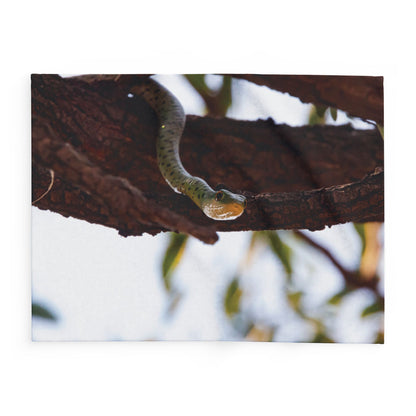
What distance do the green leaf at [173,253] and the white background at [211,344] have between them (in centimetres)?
24

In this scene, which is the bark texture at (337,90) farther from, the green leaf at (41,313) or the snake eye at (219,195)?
the green leaf at (41,313)

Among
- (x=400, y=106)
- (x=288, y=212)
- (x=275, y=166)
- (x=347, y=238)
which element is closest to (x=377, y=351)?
(x=347, y=238)

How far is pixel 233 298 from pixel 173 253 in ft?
0.73

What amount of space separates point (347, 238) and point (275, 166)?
30cm

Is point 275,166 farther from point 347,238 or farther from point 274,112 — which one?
point 347,238

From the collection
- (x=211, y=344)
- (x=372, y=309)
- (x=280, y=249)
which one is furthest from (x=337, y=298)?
(x=211, y=344)

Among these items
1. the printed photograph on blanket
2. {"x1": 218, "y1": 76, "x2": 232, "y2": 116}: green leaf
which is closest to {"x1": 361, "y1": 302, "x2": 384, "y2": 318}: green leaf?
the printed photograph on blanket

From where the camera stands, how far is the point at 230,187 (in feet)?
4.45

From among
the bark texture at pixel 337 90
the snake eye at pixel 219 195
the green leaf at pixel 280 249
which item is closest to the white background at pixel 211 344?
the bark texture at pixel 337 90

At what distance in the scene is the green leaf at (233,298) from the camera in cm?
136

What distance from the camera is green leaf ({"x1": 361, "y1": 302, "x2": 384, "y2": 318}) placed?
4.49 ft

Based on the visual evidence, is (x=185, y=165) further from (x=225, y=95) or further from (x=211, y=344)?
(x=211, y=344)

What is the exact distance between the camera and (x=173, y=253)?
4.42ft
